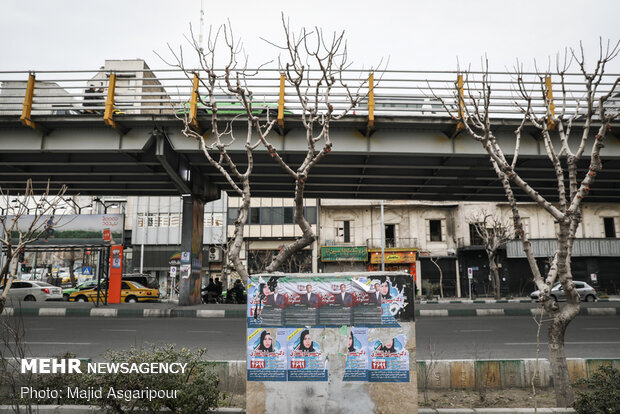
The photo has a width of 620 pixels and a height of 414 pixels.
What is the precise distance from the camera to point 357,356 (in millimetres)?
4766

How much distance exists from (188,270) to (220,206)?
25.8 m

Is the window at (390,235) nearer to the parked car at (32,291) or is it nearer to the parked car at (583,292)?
the parked car at (583,292)

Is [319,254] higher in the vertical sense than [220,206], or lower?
lower

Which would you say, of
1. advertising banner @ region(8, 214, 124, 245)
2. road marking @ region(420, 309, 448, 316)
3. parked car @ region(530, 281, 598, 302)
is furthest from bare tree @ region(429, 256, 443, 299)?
advertising banner @ region(8, 214, 124, 245)

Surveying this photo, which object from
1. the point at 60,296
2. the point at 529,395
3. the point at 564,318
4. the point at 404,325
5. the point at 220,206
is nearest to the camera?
the point at 404,325

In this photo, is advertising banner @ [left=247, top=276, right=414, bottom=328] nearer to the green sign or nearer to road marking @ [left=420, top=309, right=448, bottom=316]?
road marking @ [left=420, top=309, right=448, bottom=316]

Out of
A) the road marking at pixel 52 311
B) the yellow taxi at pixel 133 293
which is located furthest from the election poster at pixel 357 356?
the yellow taxi at pixel 133 293

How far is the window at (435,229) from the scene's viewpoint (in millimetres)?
39375

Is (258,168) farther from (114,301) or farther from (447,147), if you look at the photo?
(114,301)

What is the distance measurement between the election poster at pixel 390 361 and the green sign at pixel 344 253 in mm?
34365

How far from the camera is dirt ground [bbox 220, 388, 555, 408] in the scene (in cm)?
543

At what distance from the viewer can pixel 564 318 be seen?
5379mm

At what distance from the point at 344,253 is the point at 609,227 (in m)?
23.9

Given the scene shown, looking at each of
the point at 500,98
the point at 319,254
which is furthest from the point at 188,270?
the point at 319,254
